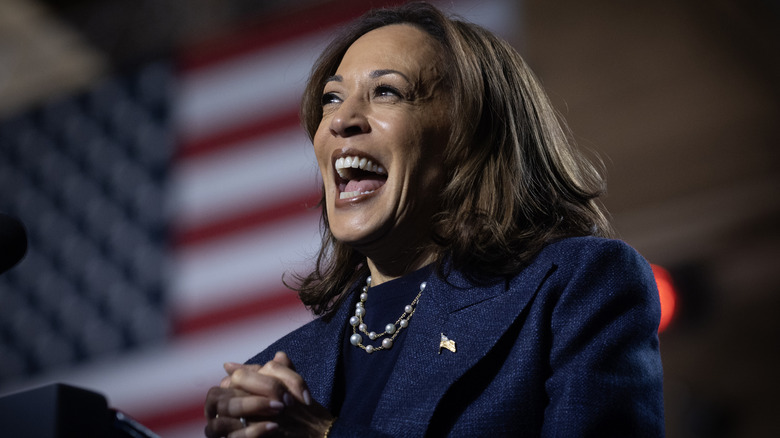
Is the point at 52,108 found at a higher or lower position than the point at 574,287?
higher

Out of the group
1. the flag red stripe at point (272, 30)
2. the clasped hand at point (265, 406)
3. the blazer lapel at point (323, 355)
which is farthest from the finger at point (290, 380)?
the flag red stripe at point (272, 30)

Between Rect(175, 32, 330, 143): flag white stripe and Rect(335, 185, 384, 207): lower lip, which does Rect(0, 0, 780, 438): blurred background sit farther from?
Rect(335, 185, 384, 207): lower lip

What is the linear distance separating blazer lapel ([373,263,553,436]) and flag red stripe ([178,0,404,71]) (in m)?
2.19

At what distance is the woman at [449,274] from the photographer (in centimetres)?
100

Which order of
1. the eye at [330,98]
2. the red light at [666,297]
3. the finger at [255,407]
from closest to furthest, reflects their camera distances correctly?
the finger at [255,407]
the eye at [330,98]
the red light at [666,297]

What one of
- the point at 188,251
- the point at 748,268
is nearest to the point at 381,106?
the point at 188,251

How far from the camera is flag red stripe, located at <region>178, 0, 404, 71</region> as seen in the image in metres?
3.24

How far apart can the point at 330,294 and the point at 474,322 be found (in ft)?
1.46

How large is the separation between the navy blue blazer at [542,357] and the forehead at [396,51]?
1.39 feet

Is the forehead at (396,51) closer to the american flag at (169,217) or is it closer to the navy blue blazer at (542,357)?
the navy blue blazer at (542,357)

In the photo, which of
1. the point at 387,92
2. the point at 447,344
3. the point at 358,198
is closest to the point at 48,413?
the point at 447,344

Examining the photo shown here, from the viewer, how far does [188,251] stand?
3.26 meters

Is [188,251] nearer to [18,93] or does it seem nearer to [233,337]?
[233,337]

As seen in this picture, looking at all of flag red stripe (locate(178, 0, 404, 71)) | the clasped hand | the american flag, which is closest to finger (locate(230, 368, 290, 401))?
the clasped hand
